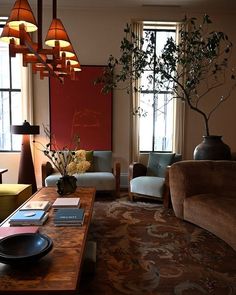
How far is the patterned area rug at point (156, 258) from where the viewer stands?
2.15 meters

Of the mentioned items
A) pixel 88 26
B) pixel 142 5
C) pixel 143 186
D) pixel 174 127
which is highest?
pixel 142 5

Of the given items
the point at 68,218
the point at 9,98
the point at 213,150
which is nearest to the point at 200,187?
the point at 213,150

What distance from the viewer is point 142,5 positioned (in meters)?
4.95

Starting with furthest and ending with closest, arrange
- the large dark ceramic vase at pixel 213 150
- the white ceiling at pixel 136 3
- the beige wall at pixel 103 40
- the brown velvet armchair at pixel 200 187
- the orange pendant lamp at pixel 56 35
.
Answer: the beige wall at pixel 103 40 → the white ceiling at pixel 136 3 → the large dark ceramic vase at pixel 213 150 → the brown velvet armchair at pixel 200 187 → the orange pendant lamp at pixel 56 35

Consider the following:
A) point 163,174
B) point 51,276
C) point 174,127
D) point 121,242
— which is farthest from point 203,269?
point 174,127

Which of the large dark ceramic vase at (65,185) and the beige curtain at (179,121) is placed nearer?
the large dark ceramic vase at (65,185)

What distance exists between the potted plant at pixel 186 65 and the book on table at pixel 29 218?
8.38ft

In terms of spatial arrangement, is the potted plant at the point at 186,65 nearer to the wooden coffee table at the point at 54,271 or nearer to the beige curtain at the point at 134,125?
the beige curtain at the point at 134,125

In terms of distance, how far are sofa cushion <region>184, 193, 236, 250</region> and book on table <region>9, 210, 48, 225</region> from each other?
1.71m

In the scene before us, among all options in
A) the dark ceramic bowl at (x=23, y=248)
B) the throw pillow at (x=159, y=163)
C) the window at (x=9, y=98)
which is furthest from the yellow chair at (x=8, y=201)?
the throw pillow at (x=159, y=163)

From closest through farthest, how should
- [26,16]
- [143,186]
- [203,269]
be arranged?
1. [26,16]
2. [203,269]
3. [143,186]

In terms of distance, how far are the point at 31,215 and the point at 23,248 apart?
0.60 meters

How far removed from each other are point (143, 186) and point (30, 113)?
2441mm

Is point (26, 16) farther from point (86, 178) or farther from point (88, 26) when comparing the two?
point (88, 26)
